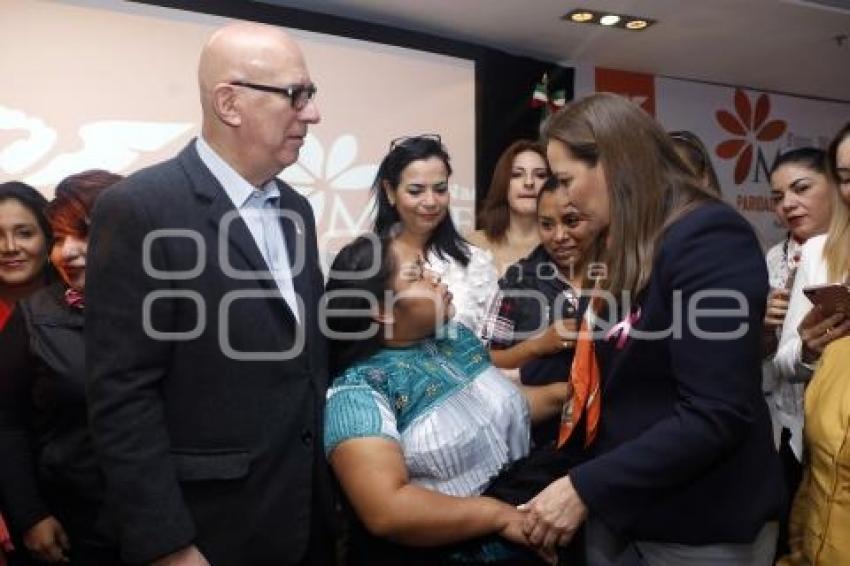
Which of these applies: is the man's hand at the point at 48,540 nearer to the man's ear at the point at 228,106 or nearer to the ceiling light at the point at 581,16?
the man's ear at the point at 228,106

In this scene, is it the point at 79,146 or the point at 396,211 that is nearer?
the point at 396,211

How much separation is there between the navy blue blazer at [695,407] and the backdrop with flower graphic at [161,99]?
2.93 metres

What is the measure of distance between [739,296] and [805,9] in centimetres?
359

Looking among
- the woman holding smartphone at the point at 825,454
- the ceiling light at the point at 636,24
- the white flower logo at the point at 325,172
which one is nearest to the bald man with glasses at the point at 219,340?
the woman holding smartphone at the point at 825,454

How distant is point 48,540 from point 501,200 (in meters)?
2.22

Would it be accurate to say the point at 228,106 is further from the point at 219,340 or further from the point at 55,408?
the point at 55,408

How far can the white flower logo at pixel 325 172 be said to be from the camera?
13.3ft

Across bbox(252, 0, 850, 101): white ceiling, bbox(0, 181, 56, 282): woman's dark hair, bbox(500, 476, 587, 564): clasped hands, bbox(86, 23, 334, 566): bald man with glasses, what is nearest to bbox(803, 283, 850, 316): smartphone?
bbox(500, 476, 587, 564): clasped hands

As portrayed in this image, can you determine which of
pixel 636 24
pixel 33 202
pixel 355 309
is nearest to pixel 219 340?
pixel 355 309

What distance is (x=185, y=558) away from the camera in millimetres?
1322

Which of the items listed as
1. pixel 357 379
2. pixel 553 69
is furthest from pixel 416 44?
pixel 357 379

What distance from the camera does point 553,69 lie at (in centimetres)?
503

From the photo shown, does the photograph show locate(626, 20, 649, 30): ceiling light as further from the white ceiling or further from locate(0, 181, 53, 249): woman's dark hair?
locate(0, 181, 53, 249): woman's dark hair

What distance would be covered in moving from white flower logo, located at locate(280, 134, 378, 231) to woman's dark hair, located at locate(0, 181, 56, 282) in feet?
5.79
